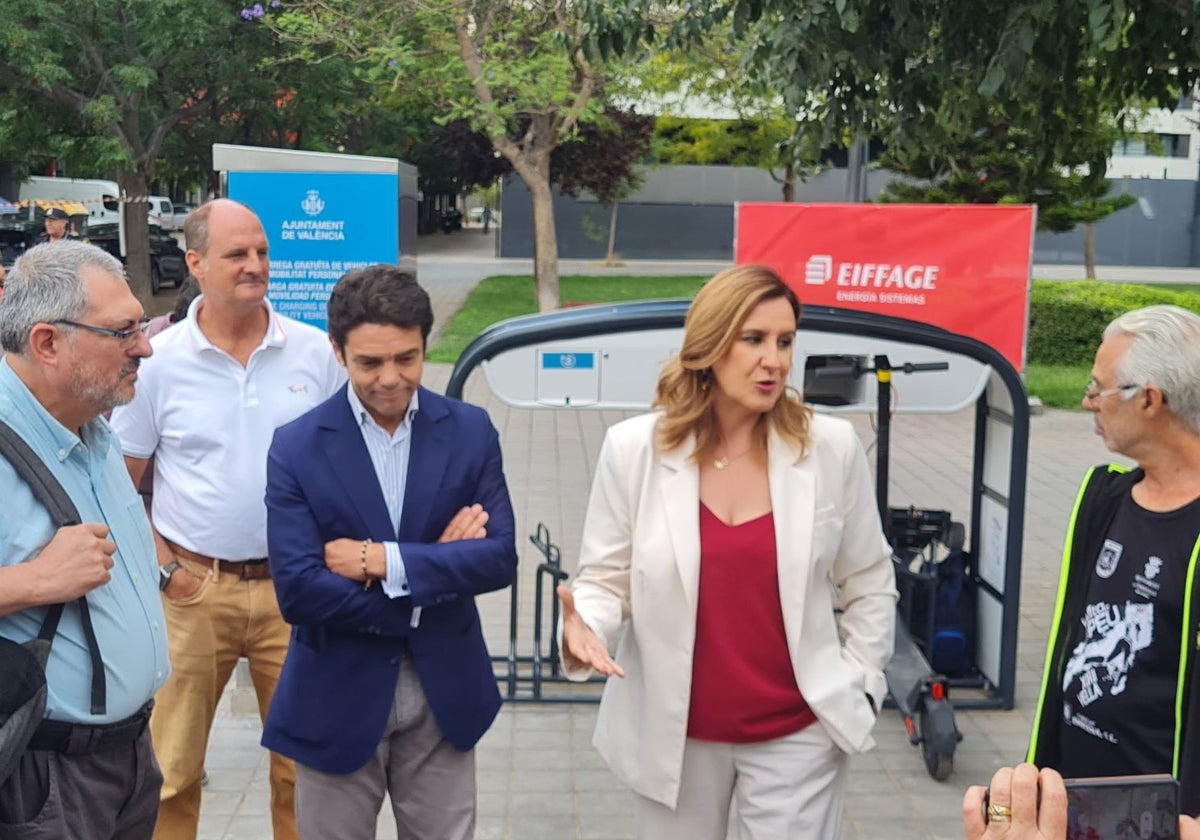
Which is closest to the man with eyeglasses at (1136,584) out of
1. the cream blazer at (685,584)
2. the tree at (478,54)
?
the cream blazer at (685,584)

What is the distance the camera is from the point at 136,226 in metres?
23.9

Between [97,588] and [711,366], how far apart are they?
135 centimetres

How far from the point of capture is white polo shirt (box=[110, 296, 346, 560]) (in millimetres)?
3699

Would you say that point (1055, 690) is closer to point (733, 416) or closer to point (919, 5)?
point (733, 416)

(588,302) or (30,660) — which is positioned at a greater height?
(30,660)

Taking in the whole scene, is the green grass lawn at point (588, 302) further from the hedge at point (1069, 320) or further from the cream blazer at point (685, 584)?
the cream blazer at point (685, 584)

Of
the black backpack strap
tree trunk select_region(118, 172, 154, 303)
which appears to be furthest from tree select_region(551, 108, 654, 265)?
the black backpack strap

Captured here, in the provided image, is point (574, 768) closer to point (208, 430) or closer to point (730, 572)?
point (208, 430)

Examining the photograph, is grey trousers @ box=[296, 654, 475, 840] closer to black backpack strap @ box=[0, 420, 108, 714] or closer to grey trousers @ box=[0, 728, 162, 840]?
grey trousers @ box=[0, 728, 162, 840]

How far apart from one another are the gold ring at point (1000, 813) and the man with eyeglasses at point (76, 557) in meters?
1.61

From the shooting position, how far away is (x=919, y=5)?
5.88 m

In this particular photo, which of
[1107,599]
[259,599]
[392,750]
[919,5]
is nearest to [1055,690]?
[1107,599]

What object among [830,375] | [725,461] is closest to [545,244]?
[830,375]

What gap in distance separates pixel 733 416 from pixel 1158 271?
4212 cm
